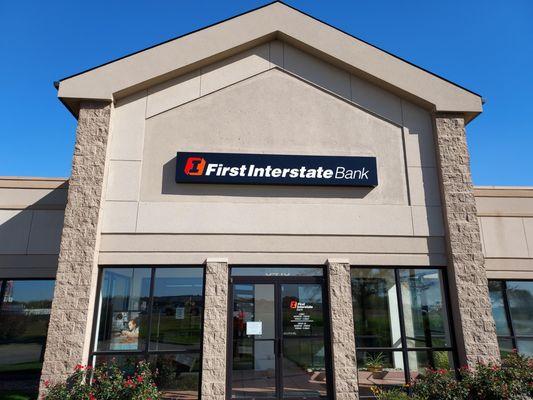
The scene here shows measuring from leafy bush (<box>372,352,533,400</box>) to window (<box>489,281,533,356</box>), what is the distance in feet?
8.46

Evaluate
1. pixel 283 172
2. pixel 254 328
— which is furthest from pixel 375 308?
pixel 283 172

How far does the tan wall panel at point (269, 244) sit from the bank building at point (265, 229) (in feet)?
0.16

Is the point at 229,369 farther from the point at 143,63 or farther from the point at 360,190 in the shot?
the point at 143,63

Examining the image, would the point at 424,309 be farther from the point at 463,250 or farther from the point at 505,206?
the point at 505,206

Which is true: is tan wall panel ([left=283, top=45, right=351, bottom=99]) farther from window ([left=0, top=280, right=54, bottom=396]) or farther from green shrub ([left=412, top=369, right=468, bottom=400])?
window ([left=0, top=280, right=54, bottom=396])

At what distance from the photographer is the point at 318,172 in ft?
33.5

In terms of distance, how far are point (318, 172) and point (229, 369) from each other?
5293mm

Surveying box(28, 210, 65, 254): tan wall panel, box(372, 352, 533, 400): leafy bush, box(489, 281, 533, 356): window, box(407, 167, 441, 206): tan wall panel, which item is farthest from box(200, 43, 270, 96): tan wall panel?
box(489, 281, 533, 356): window

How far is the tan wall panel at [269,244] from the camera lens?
31.5 ft

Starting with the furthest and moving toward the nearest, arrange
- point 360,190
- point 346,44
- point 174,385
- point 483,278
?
1. point 346,44
2. point 360,190
3. point 483,278
4. point 174,385

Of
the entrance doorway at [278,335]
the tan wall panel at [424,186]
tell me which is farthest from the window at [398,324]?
the tan wall panel at [424,186]

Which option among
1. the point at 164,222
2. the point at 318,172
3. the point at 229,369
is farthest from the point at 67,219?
the point at 318,172

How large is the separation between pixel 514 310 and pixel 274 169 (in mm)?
8173

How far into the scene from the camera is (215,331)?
9.17 m
